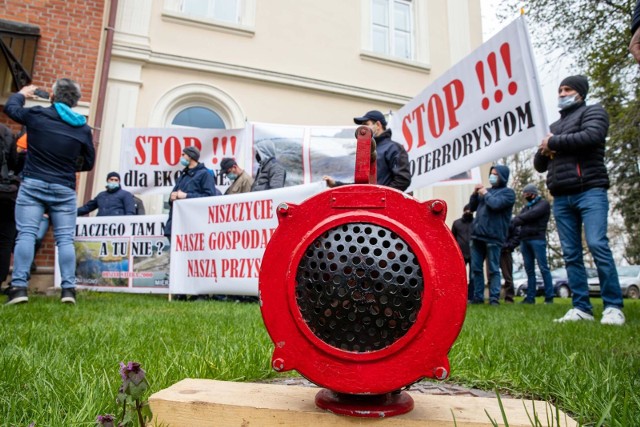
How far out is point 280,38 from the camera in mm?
9969

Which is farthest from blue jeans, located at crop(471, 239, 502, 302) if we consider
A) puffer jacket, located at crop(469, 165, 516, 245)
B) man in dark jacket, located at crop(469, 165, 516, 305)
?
puffer jacket, located at crop(469, 165, 516, 245)

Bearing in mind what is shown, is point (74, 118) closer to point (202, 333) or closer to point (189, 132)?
point (202, 333)

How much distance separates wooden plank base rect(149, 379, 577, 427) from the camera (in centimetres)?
104

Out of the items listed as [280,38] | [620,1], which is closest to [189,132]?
[280,38]

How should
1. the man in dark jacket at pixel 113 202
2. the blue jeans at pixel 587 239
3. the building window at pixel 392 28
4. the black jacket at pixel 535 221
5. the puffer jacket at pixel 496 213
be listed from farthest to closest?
1. the building window at pixel 392 28
2. the black jacket at pixel 535 221
3. the man in dark jacket at pixel 113 202
4. the puffer jacket at pixel 496 213
5. the blue jeans at pixel 587 239

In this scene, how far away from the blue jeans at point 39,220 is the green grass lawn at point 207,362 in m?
1.11

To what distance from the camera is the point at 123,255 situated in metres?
6.61

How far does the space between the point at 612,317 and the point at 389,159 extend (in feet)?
6.84

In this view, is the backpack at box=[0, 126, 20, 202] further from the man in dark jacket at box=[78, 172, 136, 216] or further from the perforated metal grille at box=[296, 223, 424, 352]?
the perforated metal grille at box=[296, 223, 424, 352]

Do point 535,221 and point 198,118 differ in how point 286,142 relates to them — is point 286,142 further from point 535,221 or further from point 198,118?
point 535,221

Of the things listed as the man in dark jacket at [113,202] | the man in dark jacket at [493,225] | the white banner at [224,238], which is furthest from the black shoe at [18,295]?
the man in dark jacket at [493,225]

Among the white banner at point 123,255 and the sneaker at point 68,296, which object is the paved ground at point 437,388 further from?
the white banner at point 123,255

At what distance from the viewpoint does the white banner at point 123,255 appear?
6.49m

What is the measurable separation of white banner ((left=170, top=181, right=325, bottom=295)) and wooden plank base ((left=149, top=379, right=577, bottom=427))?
381 centimetres
